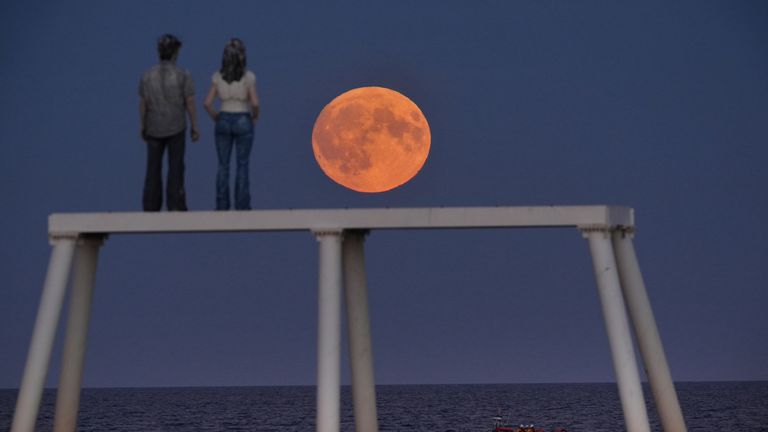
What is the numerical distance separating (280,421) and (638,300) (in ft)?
305

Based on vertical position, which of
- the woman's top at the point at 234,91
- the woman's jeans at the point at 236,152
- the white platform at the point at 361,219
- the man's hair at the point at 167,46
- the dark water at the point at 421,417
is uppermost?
the dark water at the point at 421,417

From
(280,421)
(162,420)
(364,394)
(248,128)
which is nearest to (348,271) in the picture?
(364,394)

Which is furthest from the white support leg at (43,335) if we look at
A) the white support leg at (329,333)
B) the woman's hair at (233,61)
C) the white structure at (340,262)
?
the white support leg at (329,333)

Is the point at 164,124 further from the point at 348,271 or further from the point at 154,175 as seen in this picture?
the point at 348,271

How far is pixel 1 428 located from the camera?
112250mm

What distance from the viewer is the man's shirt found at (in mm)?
35688

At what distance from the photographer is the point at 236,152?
118 ft

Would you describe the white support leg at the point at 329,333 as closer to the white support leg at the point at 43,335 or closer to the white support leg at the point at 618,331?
the white support leg at the point at 618,331

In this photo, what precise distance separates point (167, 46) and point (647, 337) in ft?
42.3

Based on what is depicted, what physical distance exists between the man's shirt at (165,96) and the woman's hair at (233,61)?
1147mm

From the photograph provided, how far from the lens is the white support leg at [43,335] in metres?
35.3

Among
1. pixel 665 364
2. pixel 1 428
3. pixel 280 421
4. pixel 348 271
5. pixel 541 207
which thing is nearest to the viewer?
pixel 541 207

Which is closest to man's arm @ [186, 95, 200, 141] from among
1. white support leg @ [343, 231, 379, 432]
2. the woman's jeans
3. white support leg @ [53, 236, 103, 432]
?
the woman's jeans

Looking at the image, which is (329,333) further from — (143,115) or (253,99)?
(143,115)
